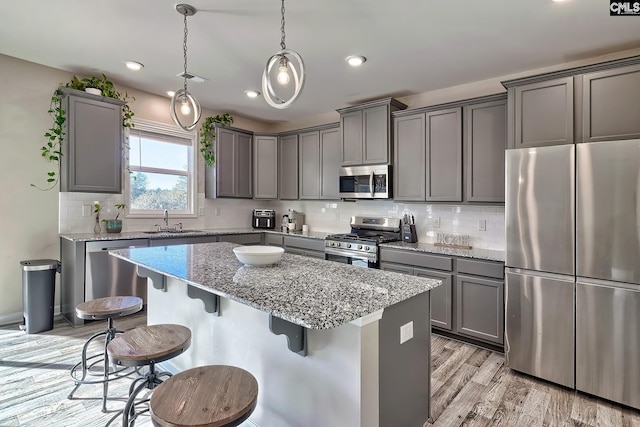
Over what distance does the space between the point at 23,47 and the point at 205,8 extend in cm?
206

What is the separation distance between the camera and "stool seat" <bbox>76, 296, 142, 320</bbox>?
214 centimetres

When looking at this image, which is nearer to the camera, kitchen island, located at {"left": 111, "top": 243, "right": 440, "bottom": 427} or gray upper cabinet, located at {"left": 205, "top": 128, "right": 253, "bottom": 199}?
kitchen island, located at {"left": 111, "top": 243, "right": 440, "bottom": 427}

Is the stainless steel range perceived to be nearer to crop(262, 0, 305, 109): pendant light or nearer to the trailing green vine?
the trailing green vine

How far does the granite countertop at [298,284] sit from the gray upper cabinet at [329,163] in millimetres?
2399

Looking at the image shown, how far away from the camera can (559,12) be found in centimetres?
233

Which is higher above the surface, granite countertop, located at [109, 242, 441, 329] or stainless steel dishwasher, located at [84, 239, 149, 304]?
granite countertop, located at [109, 242, 441, 329]

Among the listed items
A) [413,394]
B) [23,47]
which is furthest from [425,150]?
[23,47]

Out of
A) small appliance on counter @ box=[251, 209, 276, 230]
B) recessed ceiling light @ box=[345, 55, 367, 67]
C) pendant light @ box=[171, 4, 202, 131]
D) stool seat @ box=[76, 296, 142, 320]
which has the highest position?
recessed ceiling light @ box=[345, 55, 367, 67]

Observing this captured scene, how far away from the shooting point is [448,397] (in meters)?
2.29

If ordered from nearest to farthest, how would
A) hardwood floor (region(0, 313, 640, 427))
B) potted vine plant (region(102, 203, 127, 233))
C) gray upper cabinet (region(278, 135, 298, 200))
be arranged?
hardwood floor (region(0, 313, 640, 427)), potted vine plant (region(102, 203, 127, 233)), gray upper cabinet (region(278, 135, 298, 200))

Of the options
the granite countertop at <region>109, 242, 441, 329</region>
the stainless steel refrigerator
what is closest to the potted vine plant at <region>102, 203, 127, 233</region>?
the granite countertop at <region>109, 242, 441, 329</region>

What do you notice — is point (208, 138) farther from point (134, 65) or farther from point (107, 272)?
point (107, 272)

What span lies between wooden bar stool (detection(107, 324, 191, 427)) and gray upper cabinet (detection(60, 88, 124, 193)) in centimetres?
253

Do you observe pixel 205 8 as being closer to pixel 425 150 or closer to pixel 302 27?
pixel 302 27
